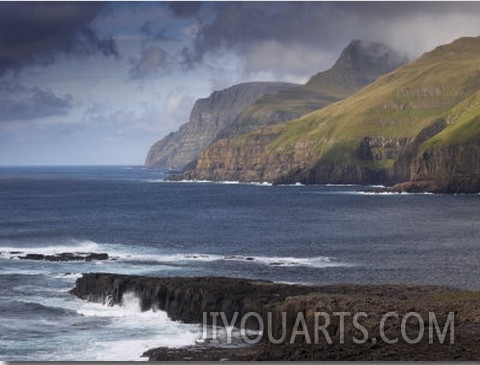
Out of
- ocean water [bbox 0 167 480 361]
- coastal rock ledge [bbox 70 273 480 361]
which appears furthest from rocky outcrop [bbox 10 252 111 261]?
coastal rock ledge [bbox 70 273 480 361]

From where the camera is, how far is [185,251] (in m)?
71.5

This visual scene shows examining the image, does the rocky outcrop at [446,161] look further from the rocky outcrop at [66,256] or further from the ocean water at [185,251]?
the rocky outcrop at [66,256]

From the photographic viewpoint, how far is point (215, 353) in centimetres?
3572

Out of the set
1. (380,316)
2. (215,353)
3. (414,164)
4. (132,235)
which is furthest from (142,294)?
(414,164)

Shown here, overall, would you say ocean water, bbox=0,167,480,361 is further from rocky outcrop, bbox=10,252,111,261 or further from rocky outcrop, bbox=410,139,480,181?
rocky outcrop, bbox=410,139,480,181

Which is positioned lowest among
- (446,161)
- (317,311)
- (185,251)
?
(185,251)

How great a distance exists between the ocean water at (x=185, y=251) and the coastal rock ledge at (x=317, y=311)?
141 cm

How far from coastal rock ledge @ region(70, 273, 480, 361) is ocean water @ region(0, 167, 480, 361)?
1406 millimetres

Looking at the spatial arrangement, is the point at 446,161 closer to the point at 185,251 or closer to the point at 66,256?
the point at 185,251

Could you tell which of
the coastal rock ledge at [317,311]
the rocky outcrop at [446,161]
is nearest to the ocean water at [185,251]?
the coastal rock ledge at [317,311]

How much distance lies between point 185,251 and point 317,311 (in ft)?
115

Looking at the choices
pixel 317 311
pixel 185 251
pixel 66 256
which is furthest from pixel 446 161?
pixel 317 311

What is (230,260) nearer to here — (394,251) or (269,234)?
(394,251)

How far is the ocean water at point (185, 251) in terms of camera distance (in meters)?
41.0
